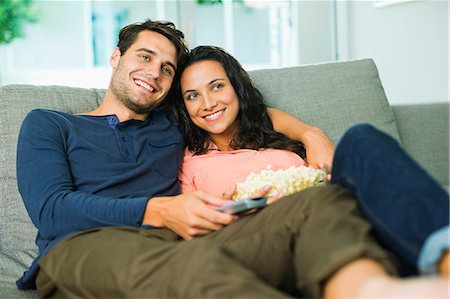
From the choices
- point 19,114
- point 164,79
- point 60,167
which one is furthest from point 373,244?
point 19,114

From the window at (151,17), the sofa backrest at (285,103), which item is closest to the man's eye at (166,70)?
the sofa backrest at (285,103)

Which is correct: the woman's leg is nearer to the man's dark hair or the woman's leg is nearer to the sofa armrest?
the man's dark hair

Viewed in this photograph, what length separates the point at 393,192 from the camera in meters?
1.08

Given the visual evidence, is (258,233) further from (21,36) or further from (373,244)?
(21,36)

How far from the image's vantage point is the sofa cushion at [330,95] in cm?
214

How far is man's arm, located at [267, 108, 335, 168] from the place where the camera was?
70.6 inches

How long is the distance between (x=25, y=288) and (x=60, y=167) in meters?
0.33

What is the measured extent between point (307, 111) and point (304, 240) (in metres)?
1.07

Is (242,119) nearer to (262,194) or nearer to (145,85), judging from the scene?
(145,85)

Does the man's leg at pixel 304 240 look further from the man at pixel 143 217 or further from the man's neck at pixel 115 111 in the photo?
the man's neck at pixel 115 111

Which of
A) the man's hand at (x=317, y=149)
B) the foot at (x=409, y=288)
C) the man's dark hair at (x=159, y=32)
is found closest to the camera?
the foot at (x=409, y=288)

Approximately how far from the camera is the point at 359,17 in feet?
14.6

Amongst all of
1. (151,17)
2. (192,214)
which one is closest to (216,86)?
(192,214)

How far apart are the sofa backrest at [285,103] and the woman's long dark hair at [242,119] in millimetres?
151
